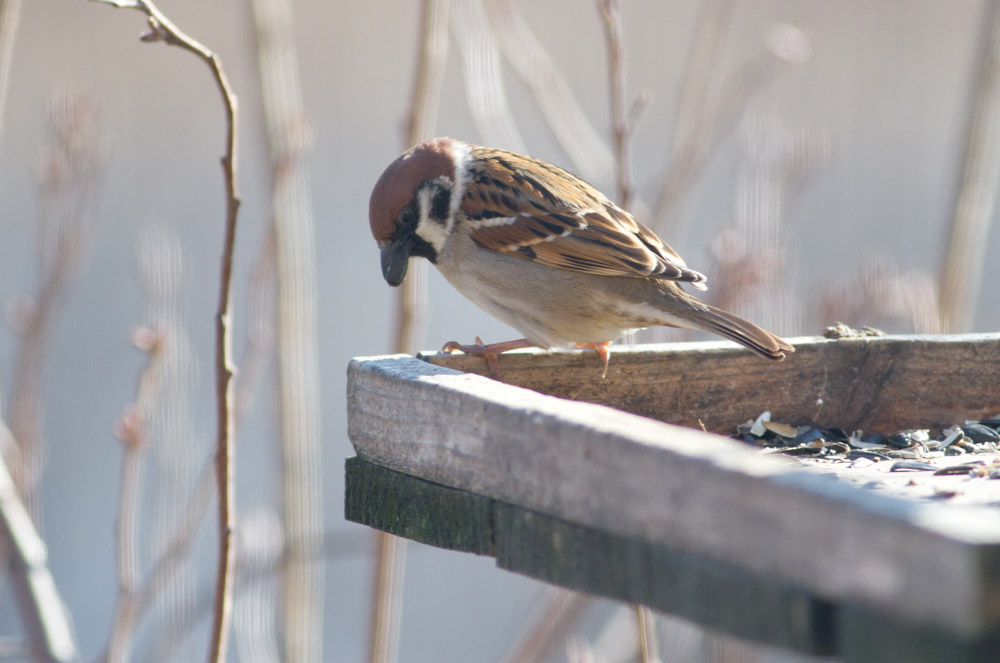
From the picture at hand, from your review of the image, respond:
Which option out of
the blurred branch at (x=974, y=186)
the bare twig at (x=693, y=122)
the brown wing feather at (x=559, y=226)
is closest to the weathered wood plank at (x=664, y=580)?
the brown wing feather at (x=559, y=226)

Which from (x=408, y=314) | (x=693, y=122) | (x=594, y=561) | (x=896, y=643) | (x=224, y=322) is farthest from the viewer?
(x=693, y=122)

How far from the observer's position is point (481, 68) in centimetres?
262

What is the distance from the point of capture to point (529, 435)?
1.26 m

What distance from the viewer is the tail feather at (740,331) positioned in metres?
1.91

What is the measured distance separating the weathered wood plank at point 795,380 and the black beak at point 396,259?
491mm

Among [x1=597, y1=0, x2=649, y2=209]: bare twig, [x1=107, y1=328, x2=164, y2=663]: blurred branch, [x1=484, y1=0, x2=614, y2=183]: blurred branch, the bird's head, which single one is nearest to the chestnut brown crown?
the bird's head

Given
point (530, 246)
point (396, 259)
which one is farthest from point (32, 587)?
point (530, 246)

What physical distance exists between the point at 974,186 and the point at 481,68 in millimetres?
1221

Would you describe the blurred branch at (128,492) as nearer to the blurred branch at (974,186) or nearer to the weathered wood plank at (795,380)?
the weathered wood plank at (795,380)

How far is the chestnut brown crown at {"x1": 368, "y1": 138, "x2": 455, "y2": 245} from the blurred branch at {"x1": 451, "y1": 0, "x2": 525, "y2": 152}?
210mm

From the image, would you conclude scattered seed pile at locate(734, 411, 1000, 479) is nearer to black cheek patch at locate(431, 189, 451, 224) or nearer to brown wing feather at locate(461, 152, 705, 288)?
brown wing feather at locate(461, 152, 705, 288)

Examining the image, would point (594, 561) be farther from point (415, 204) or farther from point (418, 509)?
point (415, 204)

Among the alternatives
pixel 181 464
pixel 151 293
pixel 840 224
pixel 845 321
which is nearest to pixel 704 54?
pixel 845 321

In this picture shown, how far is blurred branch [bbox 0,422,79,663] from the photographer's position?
6.49 ft
